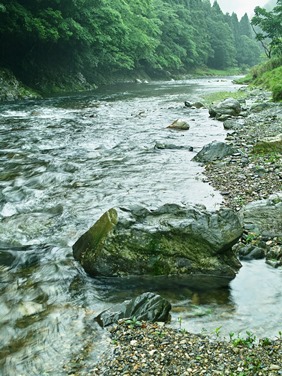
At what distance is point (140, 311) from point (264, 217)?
3053 mm

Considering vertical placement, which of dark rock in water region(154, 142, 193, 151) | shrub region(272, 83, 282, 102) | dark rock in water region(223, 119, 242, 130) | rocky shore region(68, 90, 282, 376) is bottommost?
dark rock in water region(154, 142, 193, 151)

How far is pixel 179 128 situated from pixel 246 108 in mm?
6630

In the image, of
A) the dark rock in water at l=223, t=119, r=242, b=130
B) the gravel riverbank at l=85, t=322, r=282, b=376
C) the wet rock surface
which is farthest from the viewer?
the dark rock in water at l=223, t=119, r=242, b=130

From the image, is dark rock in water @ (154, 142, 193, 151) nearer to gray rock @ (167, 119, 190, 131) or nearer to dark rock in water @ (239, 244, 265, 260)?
gray rock @ (167, 119, 190, 131)

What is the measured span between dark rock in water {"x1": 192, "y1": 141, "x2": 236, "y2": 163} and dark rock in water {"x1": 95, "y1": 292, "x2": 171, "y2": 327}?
669 centimetres

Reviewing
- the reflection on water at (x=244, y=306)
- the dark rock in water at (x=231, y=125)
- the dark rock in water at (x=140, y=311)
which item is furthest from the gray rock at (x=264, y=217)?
the dark rock in water at (x=231, y=125)

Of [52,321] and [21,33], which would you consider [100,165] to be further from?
[21,33]

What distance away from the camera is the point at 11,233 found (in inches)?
250

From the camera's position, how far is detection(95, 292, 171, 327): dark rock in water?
3.99 m

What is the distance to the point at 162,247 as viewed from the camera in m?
5.17

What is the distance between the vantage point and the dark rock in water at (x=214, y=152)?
34.1 feet

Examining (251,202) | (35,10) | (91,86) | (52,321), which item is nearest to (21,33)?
(35,10)

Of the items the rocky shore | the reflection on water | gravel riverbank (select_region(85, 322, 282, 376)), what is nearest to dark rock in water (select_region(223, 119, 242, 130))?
the reflection on water

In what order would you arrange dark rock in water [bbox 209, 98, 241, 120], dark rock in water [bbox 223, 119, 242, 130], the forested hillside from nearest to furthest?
dark rock in water [bbox 223, 119, 242, 130] → dark rock in water [bbox 209, 98, 241, 120] → the forested hillside
